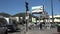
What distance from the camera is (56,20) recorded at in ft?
406

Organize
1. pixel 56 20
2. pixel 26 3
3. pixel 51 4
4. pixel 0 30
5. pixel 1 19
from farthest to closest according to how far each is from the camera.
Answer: pixel 56 20 → pixel 51 4 → pixel 1 19 → pixel 26 3 → pixel 0 30

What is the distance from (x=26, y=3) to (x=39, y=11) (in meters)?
67.1

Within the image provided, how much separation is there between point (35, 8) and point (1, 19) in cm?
6286

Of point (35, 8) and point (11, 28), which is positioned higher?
point (35, 8)

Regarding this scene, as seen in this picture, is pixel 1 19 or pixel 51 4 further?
pixel 51 4

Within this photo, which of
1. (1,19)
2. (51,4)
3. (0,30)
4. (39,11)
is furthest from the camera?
(39,11)

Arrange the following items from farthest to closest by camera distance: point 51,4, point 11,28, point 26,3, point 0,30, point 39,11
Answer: point 39,11
point 51,4
point 11,28
point 26,3
point 0,30

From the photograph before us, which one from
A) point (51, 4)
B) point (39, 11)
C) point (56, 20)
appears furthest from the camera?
point (56, 20)

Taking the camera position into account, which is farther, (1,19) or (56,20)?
(56,20)

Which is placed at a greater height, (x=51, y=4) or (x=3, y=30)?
(x=51, y=4)

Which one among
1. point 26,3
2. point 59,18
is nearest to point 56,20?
point 59,18

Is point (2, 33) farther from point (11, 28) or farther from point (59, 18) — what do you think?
point (59, 18)

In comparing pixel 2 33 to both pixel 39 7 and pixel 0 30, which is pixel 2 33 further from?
pixel 39 7

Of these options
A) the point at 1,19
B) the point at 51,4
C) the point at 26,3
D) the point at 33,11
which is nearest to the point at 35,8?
the point at 33,11
